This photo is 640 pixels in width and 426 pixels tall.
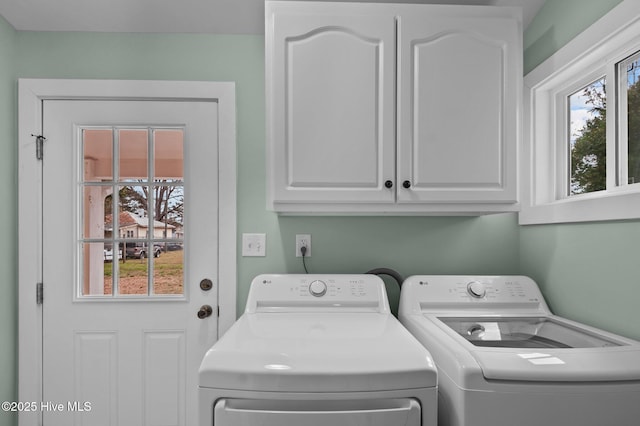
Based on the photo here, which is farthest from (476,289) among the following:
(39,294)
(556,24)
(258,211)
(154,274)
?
(39,294)

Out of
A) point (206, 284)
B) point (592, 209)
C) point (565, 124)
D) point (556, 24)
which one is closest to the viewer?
point (592, 209)

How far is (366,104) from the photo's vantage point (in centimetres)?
153

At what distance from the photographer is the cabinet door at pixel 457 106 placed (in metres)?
1.54

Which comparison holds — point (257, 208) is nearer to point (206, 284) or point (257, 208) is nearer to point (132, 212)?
point (206, 284)

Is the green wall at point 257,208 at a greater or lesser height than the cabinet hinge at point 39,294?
greater

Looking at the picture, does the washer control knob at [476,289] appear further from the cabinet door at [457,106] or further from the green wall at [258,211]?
the cabinet door at [457,106]

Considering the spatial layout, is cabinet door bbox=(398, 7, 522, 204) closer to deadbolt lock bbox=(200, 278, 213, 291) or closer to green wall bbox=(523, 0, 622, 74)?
green wall bbox=(523, 0, 622, 74)

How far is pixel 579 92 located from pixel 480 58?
49cm

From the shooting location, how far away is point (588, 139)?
1.60 meters

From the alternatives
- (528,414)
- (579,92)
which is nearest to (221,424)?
(528,414)

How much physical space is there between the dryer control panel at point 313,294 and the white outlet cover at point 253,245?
0.71 feet

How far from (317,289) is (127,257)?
0.97 meters

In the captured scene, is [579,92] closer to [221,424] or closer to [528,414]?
[528,414]

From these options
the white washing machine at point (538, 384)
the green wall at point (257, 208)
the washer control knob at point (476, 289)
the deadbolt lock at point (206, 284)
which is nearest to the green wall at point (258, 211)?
the green wall at point (257, 208)
